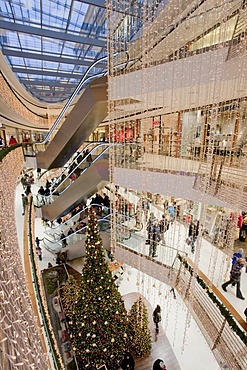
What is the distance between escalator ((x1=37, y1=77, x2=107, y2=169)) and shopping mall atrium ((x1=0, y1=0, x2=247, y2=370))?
4cm

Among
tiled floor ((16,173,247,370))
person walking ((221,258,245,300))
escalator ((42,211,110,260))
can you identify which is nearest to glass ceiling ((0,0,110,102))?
tiled floor ((16,173,247,370))

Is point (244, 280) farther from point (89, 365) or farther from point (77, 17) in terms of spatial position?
point (77, 17)

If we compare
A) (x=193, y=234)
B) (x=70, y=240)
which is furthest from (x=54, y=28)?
(x=193, y=234)

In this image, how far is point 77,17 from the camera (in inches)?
306

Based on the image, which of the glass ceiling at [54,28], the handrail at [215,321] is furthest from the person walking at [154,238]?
the glass ceiling at [54,28]

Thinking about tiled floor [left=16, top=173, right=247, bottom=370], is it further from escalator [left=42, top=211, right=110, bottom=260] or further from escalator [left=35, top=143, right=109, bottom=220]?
escalator [left=42, top=211, right=110, bottom=260]

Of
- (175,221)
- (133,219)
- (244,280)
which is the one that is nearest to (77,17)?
(133,219)

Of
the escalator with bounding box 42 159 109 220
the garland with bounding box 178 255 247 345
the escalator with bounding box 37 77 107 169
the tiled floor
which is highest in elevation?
the escalator with bounding box 37 77 107 169

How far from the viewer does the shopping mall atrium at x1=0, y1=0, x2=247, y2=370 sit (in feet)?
13.5

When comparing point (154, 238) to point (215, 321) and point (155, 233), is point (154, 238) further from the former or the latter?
point (215, 321)

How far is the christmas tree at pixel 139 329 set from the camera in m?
5.47

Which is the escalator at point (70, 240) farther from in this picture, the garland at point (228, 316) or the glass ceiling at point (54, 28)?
the glass ceiling at point (54, 28)

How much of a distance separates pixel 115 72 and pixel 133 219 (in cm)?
447

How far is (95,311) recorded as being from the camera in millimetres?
4574
